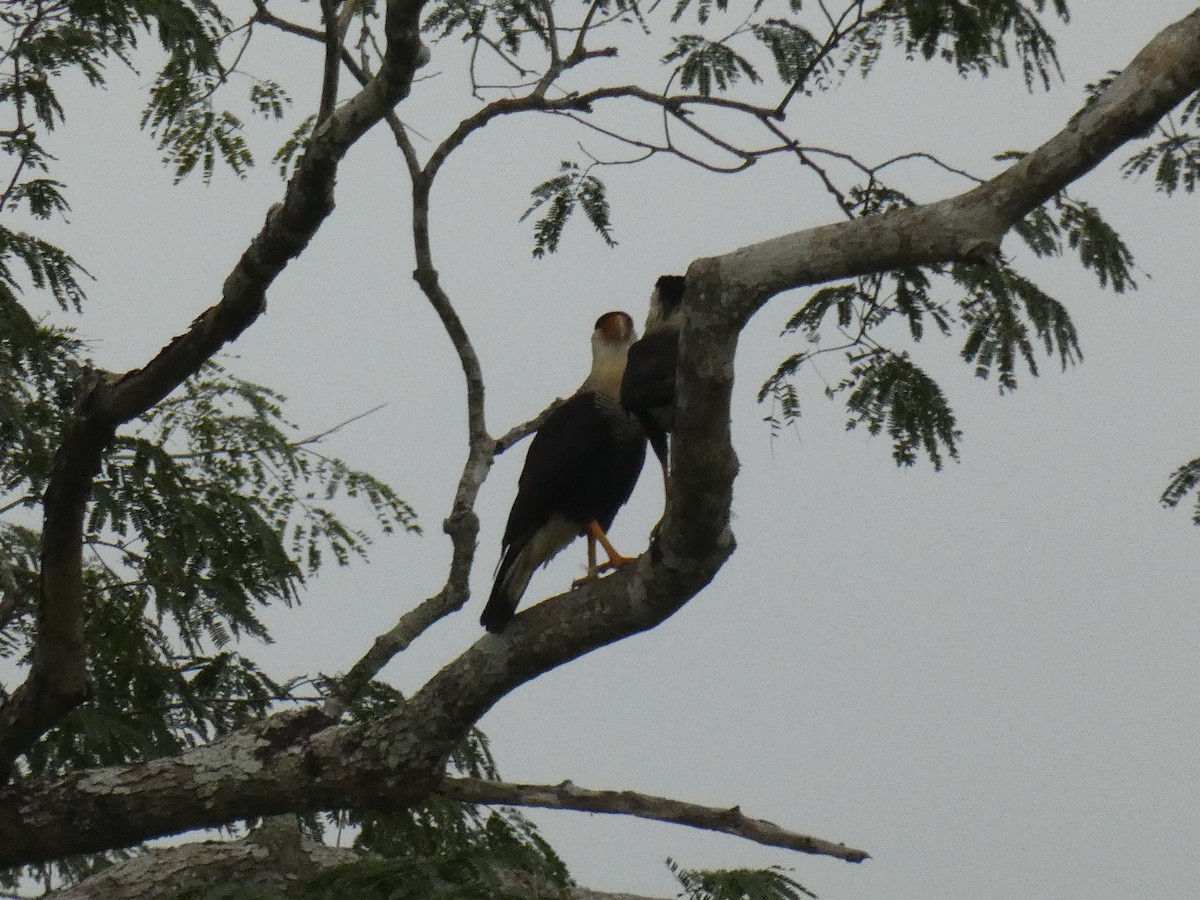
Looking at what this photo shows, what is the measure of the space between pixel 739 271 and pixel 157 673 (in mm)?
2293

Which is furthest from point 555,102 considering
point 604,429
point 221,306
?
point 221,306

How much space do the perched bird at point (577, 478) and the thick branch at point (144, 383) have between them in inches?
49.1

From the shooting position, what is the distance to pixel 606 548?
184 inches

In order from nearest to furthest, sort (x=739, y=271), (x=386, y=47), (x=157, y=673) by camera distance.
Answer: (x=739, y=271) → (x=386, y=47) → (x=157, y=673)

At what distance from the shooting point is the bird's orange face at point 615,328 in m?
5.18

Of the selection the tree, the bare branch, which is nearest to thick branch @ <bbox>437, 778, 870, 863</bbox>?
the tree

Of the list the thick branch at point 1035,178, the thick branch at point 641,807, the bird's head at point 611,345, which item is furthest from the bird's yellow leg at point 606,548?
the thick branch at point 1035,178

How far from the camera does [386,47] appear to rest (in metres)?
3.46

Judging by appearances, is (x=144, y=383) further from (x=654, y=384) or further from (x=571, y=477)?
(x=571, y=477)

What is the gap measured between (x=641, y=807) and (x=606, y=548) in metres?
1.20

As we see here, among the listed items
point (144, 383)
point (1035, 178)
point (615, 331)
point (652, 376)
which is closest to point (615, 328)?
point (615, 331)

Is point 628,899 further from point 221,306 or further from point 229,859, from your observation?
point 221,306

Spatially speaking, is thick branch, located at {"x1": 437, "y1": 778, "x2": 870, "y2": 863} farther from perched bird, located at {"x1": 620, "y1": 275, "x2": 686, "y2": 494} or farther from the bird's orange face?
the bird's orange face

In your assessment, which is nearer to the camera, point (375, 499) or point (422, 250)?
point (422, 250)
